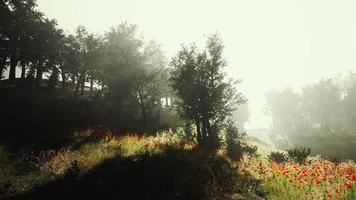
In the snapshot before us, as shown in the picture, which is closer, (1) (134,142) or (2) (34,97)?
(1) (134,142)

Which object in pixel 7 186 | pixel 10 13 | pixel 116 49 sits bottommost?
pixel 7 186

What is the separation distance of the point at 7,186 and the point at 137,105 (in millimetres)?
23918

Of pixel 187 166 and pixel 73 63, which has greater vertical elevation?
pixel 73 63

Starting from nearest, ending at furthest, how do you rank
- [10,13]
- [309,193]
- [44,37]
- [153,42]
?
1. [309,193]
2. [10,13]
3. [44,37]
4. [153,42]

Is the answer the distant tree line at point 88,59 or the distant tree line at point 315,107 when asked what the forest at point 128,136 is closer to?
the distant tree line at point 88,59

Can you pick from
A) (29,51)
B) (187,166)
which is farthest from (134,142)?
(29,51)

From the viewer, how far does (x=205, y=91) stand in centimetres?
1762

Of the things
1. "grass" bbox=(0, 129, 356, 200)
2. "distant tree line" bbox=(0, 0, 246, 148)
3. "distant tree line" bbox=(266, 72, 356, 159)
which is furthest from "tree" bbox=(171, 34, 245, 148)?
"distant tree line" bbox=(266, 72, 356, 159)

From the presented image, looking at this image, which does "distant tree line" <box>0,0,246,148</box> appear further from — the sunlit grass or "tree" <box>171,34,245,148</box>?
the sunlit grass

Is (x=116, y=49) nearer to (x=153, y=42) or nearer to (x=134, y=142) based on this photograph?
(x=134, y=142)

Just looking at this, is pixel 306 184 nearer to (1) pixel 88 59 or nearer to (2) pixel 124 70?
(2) pixel 124 70

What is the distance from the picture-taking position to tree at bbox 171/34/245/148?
17.6 metres

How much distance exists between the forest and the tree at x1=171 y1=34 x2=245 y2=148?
0.23ft

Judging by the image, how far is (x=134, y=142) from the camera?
14.4 meters
